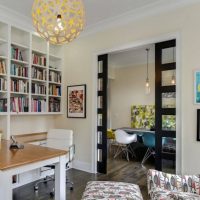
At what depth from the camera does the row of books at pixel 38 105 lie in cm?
388

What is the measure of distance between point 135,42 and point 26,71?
85.3 inches

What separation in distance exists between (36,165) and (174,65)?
2.47 m

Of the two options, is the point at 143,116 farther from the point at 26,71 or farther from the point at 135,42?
the point at 26,71

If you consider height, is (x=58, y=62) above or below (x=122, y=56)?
below

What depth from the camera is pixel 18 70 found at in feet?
11.9

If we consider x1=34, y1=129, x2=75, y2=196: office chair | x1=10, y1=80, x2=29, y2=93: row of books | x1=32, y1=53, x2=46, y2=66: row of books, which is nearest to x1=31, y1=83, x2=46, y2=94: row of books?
x1=10, y1=80, x2=29, y2=93: row of books

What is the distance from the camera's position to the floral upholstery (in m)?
1.79

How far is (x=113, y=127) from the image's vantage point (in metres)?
7.08

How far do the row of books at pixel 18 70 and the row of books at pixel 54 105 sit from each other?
87 centimetres

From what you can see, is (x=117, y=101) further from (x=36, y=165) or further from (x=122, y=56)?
(x=36, y=165)

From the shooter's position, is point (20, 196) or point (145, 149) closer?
point (20, 196)

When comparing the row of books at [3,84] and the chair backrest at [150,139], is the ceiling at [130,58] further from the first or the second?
the row of books at [3,84]

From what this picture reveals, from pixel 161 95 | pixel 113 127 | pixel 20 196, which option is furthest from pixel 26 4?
pixel 113 127

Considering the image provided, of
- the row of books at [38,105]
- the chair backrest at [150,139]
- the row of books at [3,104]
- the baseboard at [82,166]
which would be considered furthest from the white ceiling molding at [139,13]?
the baseboard at [82,166]
